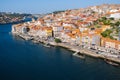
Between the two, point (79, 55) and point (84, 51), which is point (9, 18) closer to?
point (84, 51)

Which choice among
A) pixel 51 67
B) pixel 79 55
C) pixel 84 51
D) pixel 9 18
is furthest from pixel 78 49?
pixel 9 18

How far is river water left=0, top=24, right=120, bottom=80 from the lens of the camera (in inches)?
358

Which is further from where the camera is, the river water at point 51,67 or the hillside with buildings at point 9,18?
the hillside with buildings at point 9,18

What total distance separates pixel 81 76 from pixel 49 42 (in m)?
6.76

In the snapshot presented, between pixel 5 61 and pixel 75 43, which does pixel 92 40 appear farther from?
pixel 5 61

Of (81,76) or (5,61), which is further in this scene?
(5,61)

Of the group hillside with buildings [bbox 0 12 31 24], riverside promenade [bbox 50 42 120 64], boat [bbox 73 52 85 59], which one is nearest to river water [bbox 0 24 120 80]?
boat [bbox 73 52 85 59]

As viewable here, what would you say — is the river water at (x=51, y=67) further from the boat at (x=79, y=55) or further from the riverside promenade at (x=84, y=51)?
the riverside promenade at (x=84, y=51)

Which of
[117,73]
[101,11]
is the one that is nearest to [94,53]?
[117,73]

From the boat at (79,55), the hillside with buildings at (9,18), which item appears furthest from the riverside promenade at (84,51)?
the hillside with buildings at (9,18)

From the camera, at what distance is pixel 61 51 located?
13375 millimetres

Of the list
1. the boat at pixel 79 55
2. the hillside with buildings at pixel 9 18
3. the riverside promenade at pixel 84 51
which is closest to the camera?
the riverside promenade at pixel 84 51

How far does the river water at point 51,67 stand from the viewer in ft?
29.9

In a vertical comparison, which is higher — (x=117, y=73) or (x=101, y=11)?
(x=101, y=11)
